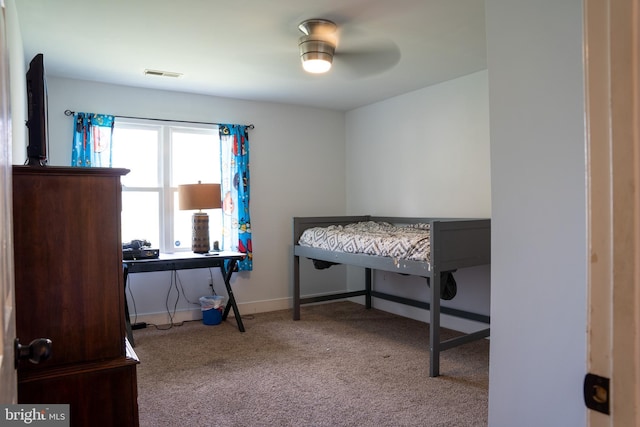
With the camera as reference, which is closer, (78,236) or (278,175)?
(78,236)

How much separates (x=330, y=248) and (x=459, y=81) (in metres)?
1.87

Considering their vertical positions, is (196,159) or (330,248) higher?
(196,159)

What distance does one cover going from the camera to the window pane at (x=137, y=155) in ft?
13.0

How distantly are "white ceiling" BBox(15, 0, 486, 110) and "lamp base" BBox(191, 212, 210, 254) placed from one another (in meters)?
1.24

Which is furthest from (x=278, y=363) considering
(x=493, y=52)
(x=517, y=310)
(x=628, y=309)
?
(x=628, y=309)

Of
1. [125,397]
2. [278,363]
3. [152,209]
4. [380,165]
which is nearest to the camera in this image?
[125,397]

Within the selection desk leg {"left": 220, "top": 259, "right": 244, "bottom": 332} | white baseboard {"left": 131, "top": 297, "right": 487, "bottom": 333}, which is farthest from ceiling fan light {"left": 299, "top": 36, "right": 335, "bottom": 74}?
white baseboard {"left": 131, "top": 297, "right": 487, "bottom": 333}

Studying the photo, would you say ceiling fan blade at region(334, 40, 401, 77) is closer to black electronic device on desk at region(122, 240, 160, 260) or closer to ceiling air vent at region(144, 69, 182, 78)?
ceiling air vent at region(144, 69, 182, 78)

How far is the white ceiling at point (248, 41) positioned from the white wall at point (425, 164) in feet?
0.82

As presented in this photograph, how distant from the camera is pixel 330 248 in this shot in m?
3.83

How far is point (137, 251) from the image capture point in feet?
11.8

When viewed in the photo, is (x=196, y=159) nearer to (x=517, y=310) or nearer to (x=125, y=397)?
(x=125, y=397)

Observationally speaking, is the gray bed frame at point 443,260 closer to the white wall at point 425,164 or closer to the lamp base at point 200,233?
the white wall at point 425,164

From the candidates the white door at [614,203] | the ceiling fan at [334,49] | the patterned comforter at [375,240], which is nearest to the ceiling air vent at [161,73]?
the ceiling fan at [334,49]
